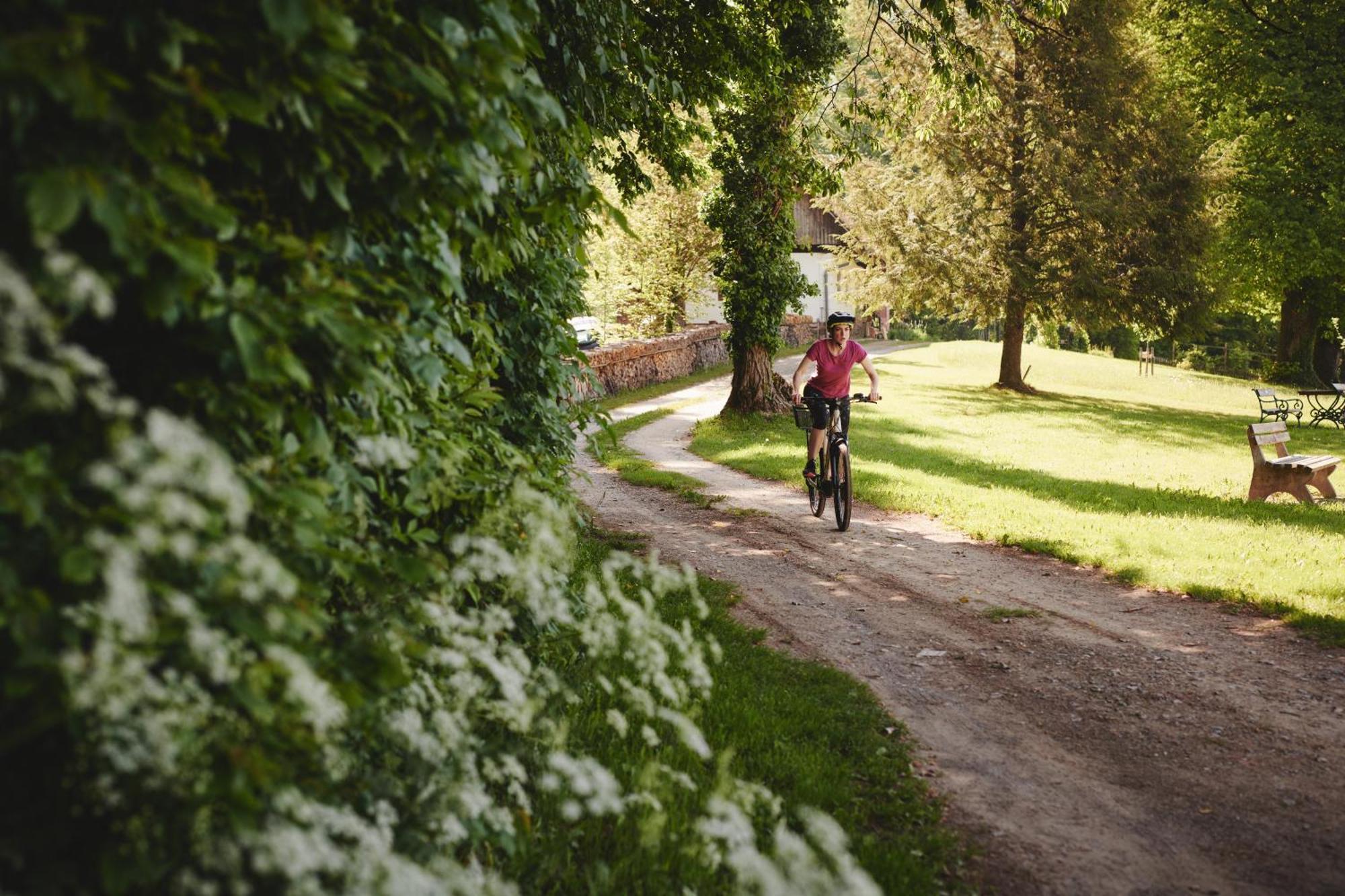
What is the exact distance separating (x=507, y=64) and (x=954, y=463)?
1322 centimetres

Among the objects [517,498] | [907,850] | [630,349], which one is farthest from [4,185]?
[630,349]

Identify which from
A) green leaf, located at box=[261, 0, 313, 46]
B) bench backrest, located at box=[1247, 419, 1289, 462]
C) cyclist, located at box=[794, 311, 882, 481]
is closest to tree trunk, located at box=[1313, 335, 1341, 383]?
bench backrest, located at box=[1247, 419, 1289, 462]

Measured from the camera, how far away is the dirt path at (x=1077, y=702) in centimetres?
390

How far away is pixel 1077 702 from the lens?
5488mm

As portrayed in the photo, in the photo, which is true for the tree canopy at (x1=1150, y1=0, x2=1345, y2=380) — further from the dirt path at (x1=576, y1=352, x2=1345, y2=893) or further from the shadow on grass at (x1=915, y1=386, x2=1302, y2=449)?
the dirt path at (x1=576, y1=352, x2=1345, y2=893)

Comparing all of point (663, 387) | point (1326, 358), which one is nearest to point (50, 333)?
point (663, 387)

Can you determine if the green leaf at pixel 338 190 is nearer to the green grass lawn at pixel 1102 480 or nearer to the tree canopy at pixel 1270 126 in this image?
the green grass lawn at pixel 1102 480

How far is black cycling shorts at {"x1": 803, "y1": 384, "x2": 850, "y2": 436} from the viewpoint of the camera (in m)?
9.73

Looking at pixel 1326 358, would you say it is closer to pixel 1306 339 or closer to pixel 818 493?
pixel 1306 339

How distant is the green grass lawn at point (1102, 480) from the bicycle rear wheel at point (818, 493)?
3.93ft

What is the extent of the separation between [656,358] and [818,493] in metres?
17.0

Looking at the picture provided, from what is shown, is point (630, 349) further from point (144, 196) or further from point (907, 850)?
point (144, 196)

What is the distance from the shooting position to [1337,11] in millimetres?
23859

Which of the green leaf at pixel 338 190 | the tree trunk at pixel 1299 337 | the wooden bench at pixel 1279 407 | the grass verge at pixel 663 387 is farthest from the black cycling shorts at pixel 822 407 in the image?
the tree trunk at pixel 1299 337
